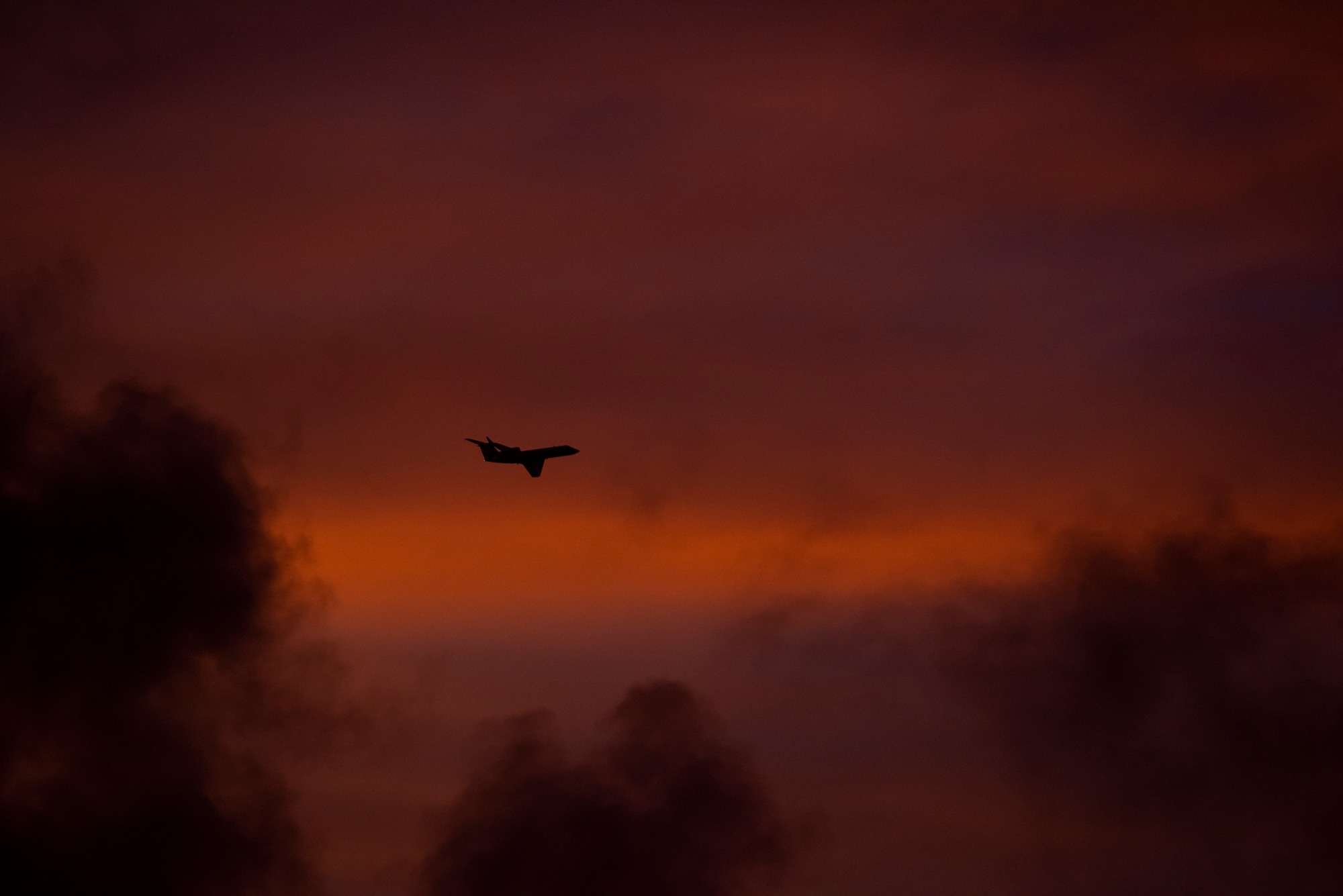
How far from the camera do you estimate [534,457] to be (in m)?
153

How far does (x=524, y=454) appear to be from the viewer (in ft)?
500

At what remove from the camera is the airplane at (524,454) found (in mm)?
151875

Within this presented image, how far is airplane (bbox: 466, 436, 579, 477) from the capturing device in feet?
498
